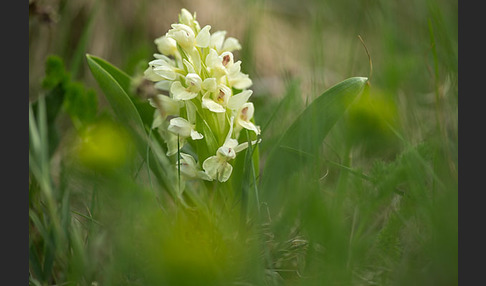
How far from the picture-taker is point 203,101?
144 centimetres

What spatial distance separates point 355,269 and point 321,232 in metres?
0.19

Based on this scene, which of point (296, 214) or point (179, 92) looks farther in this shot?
point (179, 92)

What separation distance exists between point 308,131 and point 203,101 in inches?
11.2

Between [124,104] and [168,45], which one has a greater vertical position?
[168,45]

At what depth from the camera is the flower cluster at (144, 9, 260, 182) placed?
1.45 meters

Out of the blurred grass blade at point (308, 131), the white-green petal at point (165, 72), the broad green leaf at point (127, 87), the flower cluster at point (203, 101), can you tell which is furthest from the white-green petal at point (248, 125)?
the broad green leaf at point (127, 87)

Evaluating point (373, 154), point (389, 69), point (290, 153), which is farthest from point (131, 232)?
point (389, 69)

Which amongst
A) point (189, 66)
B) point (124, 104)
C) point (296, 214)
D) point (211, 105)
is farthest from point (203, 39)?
point (296, 214)

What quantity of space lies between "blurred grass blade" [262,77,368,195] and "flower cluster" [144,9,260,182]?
10cm

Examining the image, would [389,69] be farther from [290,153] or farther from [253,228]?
[253,228]

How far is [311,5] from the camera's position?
11.2 feet

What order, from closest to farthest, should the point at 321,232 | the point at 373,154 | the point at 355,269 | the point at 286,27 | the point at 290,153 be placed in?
the point at 321,232 < the point at 355,269 < the point at 290,153 < the point at 373,154 < the point at 286,27

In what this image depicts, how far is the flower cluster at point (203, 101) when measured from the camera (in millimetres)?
1454

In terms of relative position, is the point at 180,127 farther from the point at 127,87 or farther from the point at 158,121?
the point at 127,87
